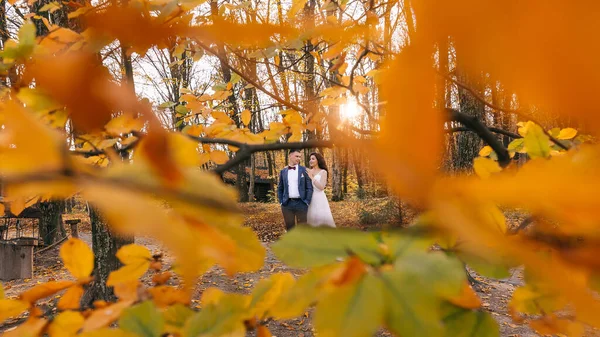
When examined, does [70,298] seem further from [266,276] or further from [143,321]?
[266,276]

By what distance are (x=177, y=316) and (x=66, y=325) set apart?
96mm

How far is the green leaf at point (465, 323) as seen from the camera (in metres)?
0.24

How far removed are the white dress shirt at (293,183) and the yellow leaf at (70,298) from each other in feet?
12.6

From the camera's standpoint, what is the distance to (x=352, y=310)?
0.16 m

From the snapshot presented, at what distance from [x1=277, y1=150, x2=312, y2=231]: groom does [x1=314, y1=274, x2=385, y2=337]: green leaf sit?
410cm

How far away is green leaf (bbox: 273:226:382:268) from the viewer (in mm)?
180

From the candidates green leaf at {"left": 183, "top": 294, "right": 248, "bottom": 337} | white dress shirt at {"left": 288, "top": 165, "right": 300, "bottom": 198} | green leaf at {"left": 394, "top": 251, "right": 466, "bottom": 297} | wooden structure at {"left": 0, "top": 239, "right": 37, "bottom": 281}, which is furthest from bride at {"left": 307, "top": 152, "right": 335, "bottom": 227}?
wooden structure at {"left": 0, "top": 239, "right": 37, "bottom": 281}

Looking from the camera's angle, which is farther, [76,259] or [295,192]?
[295,192]

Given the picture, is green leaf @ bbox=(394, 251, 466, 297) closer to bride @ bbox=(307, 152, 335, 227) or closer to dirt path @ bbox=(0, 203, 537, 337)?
dirt path @ bbox=(0, 203, 537, 337)

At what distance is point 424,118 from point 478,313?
19cm

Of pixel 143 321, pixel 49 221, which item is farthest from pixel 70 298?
pixel 49 221

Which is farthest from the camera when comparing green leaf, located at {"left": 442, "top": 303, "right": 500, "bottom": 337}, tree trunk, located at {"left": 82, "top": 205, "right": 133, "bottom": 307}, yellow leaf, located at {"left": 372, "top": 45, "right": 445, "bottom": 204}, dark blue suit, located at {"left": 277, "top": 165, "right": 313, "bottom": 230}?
dark blue suit, located at {"left": 277, "top": 165, "right": 313, "bottom": 230}

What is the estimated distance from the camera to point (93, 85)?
18cm

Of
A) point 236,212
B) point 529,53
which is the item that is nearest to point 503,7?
point 529,53
